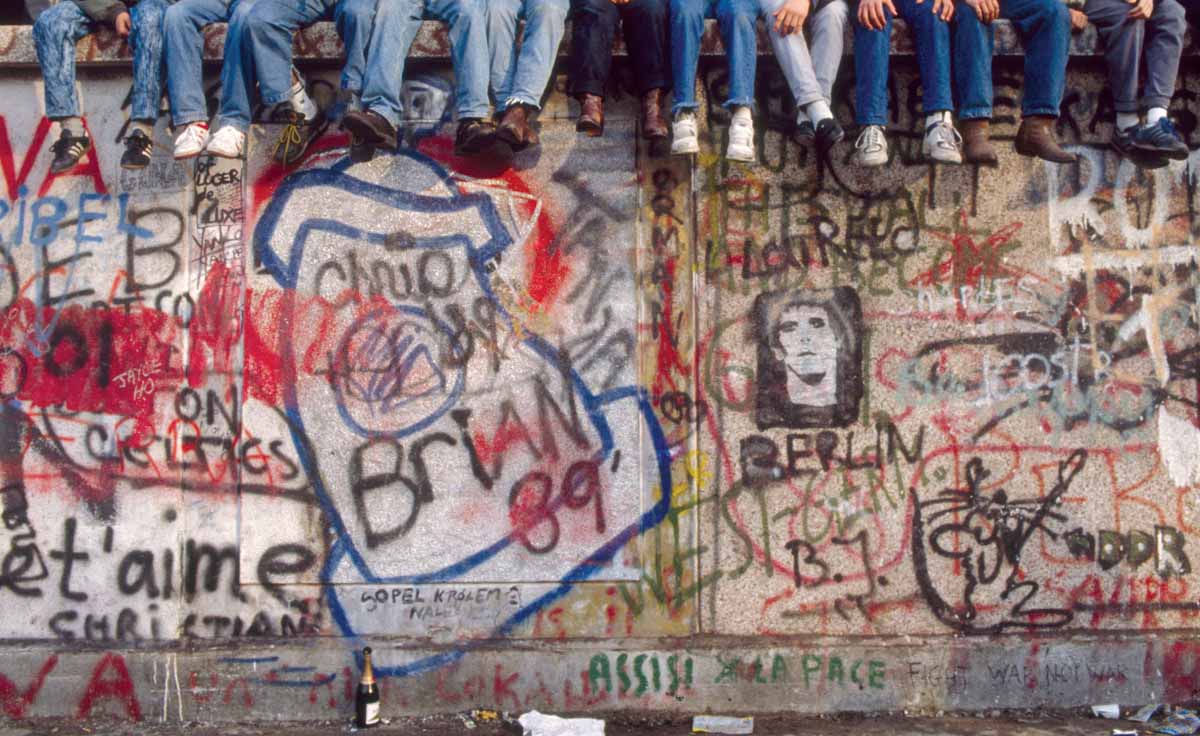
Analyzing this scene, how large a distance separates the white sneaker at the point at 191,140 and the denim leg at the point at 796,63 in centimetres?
298

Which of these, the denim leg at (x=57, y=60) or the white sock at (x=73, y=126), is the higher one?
the denim leg at (x=57, y=60)

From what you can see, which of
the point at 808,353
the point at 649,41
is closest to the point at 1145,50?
the point at 808,353

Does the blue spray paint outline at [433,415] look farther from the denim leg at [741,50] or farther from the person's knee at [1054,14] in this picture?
the person's knee at [1054,14]

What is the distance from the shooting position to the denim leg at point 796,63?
17.0 ft

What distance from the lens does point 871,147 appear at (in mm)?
5207

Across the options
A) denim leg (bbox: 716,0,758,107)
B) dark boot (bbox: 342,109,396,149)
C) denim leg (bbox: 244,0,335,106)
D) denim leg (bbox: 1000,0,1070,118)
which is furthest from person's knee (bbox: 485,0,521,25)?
denim leg (bbox: 1000,0,1070,118)

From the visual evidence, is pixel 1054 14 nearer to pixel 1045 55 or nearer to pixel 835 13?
pixel 1045 55

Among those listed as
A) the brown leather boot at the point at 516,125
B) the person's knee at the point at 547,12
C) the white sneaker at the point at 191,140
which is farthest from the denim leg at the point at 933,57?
the white sneaker at the point at 191,140

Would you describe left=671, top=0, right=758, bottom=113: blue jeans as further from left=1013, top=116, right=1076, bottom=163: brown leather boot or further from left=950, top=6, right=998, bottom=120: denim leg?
left=1013, top=116, right=1076, bottom=163: brown leather boot

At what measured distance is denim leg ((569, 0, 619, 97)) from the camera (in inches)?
206

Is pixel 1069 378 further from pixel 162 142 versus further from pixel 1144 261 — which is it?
pixel 162 142

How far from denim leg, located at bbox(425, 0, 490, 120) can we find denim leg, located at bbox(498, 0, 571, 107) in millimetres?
154

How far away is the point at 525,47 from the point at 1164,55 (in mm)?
3280

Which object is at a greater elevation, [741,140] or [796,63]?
[796,63]
